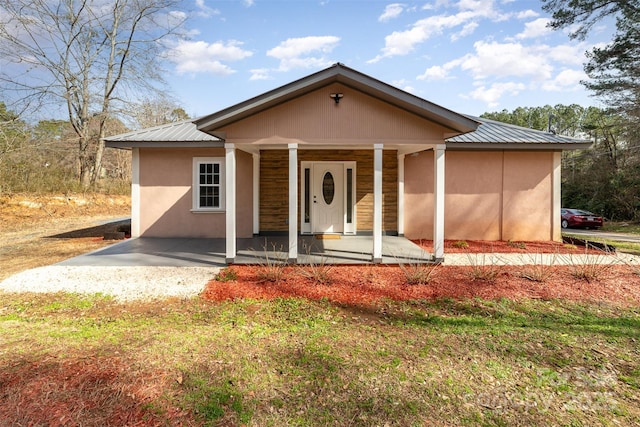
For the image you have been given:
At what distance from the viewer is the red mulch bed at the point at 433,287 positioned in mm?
5383

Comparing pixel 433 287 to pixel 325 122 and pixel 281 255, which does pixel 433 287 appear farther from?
pixel 325 122

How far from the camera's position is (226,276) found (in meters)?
6.31

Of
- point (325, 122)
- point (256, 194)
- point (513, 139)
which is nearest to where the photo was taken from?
point (325, 122)

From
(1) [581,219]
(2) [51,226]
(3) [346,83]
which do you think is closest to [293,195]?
(3) [346,83]

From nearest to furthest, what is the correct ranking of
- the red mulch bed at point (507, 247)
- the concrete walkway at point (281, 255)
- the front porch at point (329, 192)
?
the concrete walkway at point (281, 255) → the red mulch bed at point (507, 247) → the front porch at point (329, 192)

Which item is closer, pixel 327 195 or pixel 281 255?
pixel 281 255

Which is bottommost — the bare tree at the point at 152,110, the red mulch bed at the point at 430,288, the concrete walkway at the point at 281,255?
the red mulch bed at the point at 430,288

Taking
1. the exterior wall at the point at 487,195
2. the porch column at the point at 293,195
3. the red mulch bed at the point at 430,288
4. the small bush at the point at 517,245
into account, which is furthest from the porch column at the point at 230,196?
the small bush at the point at 517,245

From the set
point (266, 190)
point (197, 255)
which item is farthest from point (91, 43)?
point (197, 255)

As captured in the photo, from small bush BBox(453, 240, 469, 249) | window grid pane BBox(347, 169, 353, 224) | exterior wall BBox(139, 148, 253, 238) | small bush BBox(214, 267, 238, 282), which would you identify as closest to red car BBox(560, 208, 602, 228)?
small bush BBox(453, 240, 469, 249)

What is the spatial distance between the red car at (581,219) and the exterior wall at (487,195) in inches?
441

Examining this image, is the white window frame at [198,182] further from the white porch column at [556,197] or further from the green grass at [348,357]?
the white porch column at [556,197]

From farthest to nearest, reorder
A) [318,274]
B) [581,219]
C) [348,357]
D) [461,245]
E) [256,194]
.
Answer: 1. [581,219]
2. [256,194]
3. [461,245]
4. [318,274]
5. [348,357]

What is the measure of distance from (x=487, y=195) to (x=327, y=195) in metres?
5.20
